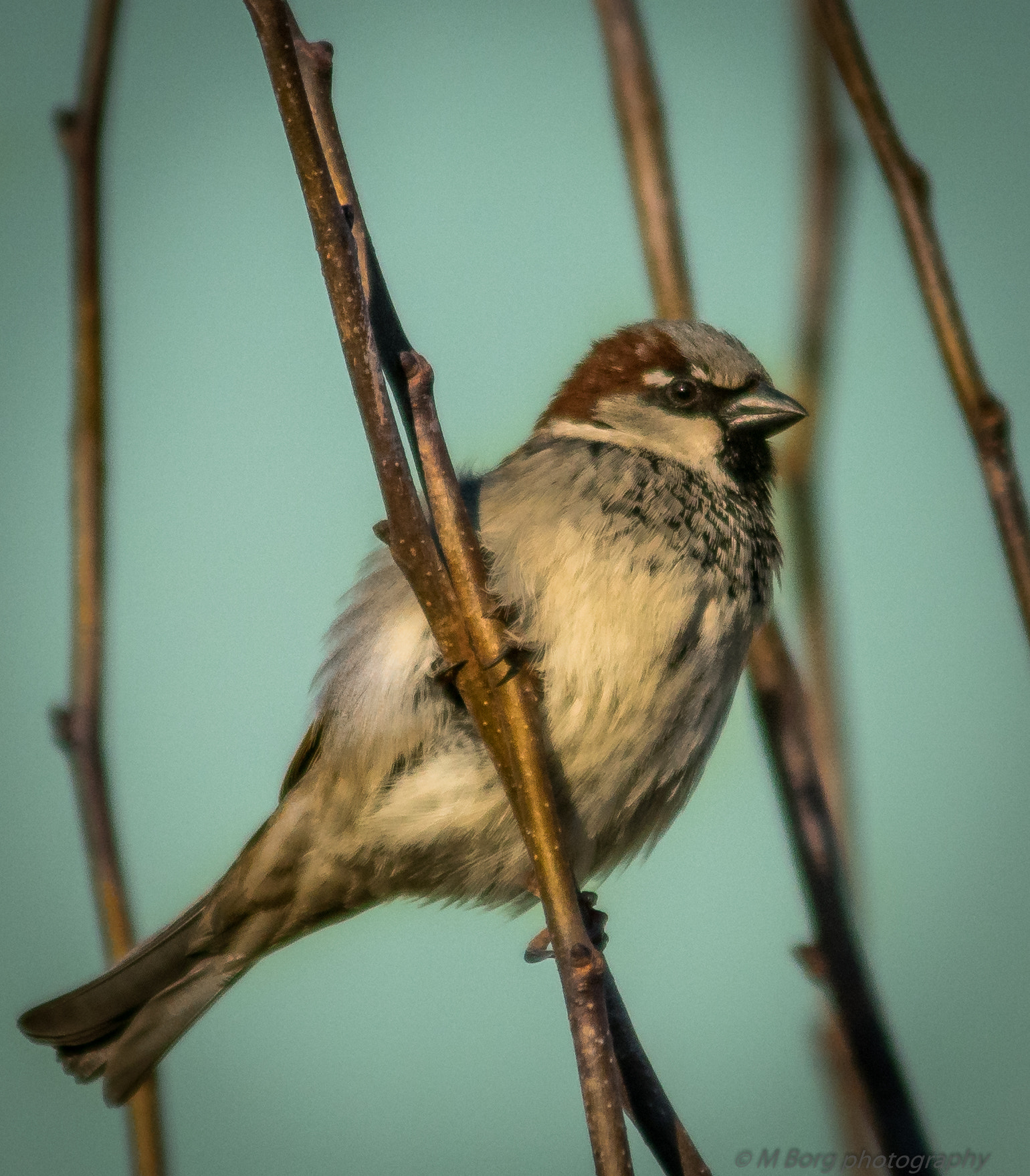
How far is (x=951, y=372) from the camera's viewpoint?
1.36 m

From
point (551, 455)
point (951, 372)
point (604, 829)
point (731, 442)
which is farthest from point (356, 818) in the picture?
point (951, 372)

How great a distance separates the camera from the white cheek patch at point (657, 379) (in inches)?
101

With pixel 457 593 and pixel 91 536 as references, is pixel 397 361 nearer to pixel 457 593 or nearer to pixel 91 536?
pixel 457 593

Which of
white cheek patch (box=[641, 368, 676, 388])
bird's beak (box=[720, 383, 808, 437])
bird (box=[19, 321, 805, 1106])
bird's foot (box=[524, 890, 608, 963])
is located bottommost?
bird's foot (box=[524, 890, 608, 963])

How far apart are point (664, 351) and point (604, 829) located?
0.95 meters

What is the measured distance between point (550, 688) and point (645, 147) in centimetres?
79

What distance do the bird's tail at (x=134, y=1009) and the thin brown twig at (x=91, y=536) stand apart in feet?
2.82

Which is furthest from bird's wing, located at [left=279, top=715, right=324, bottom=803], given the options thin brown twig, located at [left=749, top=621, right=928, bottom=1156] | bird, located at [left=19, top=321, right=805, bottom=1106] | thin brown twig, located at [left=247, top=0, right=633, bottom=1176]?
thin brown twig, located at [left=749, top=621, right=928, bottom=1156]

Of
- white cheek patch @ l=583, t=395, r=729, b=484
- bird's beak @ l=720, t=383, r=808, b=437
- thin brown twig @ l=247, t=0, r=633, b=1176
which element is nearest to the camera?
thin brown twig @ l=247, t=0, r=633, b=1176

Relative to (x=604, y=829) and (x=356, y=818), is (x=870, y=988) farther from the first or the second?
(x=356, y=818)

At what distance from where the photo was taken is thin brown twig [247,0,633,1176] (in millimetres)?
1262

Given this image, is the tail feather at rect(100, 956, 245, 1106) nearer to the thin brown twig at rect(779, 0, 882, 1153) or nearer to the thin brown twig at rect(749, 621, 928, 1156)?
the thin brown twig at rect(779, 0, 882, 1153)

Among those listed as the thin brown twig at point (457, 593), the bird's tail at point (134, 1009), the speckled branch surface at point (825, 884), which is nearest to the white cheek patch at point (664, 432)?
the speckled branch surface at point (825, 884)

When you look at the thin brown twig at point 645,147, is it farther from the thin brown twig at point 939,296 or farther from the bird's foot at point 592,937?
the bird's foot at point 592,937
